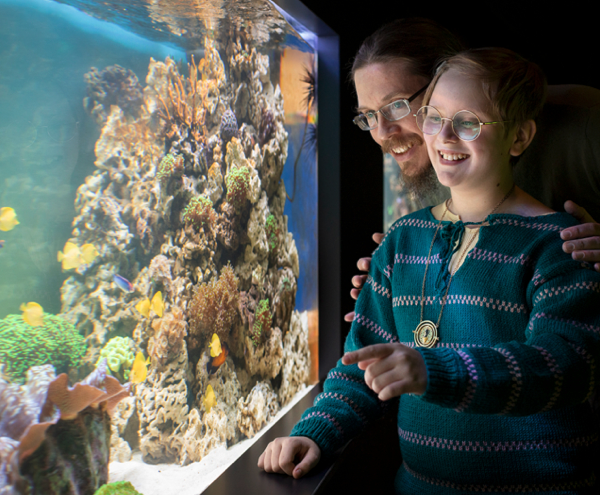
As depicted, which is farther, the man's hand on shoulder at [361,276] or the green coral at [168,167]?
the man's hand on shoulder at [361,276]

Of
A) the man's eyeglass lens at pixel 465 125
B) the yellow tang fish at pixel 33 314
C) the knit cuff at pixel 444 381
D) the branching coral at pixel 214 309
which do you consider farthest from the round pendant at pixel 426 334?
the yellow tang fish at pixel 33 314

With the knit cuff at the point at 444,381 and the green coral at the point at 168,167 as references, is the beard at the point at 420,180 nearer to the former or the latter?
the green coral at the point at 168,167

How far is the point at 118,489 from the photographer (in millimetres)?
1300

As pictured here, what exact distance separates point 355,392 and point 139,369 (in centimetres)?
66

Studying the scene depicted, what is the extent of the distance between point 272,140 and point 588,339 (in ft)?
4.87

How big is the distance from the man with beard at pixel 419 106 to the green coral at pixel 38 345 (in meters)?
0.99

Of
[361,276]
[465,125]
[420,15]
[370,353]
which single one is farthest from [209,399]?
→ [420,15]

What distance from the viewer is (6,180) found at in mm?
1043

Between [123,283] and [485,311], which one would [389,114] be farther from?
[123,283]

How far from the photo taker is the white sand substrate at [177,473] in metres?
1.35

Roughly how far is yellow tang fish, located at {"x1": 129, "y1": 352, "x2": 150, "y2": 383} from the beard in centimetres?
133

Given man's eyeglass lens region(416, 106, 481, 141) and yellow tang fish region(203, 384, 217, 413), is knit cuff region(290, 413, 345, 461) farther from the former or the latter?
man's eyeglass lens region(416, 106, 481, 141)

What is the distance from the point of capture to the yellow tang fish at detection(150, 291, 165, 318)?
1.48m

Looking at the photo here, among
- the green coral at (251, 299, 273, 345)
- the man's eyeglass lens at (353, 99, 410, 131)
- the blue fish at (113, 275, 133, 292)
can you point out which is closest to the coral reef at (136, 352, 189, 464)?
the blue fish at (113, 275, 133, 292)
